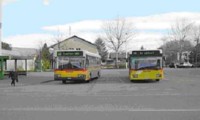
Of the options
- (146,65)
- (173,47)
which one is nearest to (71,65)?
(146,65)

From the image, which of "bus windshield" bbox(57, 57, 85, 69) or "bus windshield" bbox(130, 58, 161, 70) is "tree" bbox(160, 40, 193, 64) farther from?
"bus windshield" bbox(57, 57, 85, 69)

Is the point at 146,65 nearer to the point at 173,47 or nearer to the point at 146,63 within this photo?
the point at 146,63

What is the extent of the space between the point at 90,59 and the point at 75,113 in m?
24.8

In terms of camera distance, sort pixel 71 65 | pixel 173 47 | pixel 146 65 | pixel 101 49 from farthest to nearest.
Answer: pixel 101 49 < pixel 173 47 < pixel 146 65 < pixel 71 65

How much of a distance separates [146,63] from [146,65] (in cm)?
18

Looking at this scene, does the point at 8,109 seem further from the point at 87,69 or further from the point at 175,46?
the point at 175,46

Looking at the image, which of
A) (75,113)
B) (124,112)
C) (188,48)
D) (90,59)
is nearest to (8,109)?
(75,113)

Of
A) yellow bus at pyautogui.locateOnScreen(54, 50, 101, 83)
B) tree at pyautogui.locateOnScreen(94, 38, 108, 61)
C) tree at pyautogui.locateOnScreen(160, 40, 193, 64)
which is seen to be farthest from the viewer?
tree at pyautogui.locateOnScreen(94, 38, 108, 61)

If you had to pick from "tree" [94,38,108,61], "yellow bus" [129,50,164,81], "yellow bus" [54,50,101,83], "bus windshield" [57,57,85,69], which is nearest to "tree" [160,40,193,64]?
"tree" [94,38,108,61]

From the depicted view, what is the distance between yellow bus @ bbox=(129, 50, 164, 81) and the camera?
3631 cm

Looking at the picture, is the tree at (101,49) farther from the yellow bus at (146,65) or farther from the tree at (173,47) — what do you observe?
the yellow bus at (146,65)

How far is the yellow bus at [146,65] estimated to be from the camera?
119 feet

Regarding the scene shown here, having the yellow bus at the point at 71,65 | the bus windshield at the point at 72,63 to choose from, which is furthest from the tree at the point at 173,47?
the bus windshield at the point at 72,63

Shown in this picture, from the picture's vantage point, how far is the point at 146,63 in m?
36.4
